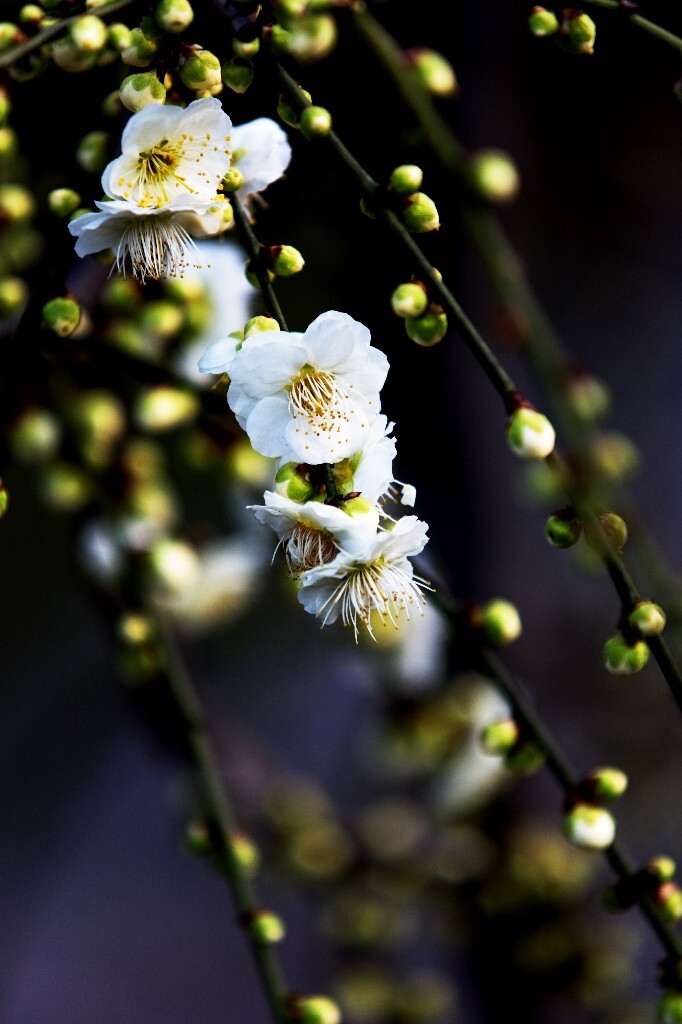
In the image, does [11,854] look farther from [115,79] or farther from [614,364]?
[115,79]

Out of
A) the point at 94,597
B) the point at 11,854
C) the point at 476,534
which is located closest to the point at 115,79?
the point at 94,597

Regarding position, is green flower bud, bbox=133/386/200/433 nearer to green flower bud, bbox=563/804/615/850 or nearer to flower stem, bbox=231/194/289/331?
flower stem, bbox=231/194/289/331

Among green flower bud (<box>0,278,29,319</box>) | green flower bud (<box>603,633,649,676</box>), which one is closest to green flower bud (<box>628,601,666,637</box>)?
green flower bud (<box>603,633,649,676</box>)

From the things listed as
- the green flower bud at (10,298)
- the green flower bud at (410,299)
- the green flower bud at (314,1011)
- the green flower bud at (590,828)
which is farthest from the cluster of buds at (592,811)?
the green flower bud at (10,298)

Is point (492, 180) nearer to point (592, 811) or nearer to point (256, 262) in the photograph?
point (256, 262)

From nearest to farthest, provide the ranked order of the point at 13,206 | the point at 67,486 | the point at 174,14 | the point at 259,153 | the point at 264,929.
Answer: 1. the point at 174,14
2. the point at 259,153
3. the point at 264,929
4. the point at 13,206
5. the point at 67,486

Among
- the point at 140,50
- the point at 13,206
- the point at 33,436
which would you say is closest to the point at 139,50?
the point at 140,50
